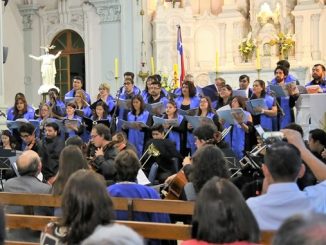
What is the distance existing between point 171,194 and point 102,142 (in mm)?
1730

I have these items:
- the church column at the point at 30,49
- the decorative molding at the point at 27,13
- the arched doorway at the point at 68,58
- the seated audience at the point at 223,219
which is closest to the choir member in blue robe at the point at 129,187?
the seated audience at the point at 223,219

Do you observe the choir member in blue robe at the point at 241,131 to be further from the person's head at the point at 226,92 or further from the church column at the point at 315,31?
the church column at the point at 315,31

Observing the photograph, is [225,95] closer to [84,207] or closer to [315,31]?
[84,207]

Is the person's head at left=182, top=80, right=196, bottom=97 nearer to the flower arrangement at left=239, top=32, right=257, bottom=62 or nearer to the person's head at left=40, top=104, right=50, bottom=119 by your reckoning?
the person's head at left=40, top=104, right=50, bottom=119

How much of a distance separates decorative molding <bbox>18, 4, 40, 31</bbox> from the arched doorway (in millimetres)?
983

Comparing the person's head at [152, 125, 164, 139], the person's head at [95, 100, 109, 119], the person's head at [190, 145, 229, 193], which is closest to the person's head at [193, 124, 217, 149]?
the person's head at [190, 145, 229, 193]

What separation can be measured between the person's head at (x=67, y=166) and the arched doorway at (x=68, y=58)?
14721mm

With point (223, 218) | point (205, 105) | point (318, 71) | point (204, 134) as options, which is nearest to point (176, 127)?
point (205, 105)

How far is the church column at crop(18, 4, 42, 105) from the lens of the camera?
19438mm

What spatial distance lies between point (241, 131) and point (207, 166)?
193 inches

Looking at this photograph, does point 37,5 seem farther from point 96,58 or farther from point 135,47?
point 135,47

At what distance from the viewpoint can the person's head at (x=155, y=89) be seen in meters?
9.72

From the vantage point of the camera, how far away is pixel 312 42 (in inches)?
608

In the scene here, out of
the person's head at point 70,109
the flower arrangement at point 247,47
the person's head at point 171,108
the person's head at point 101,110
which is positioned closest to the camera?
the person's head at point 171,108
